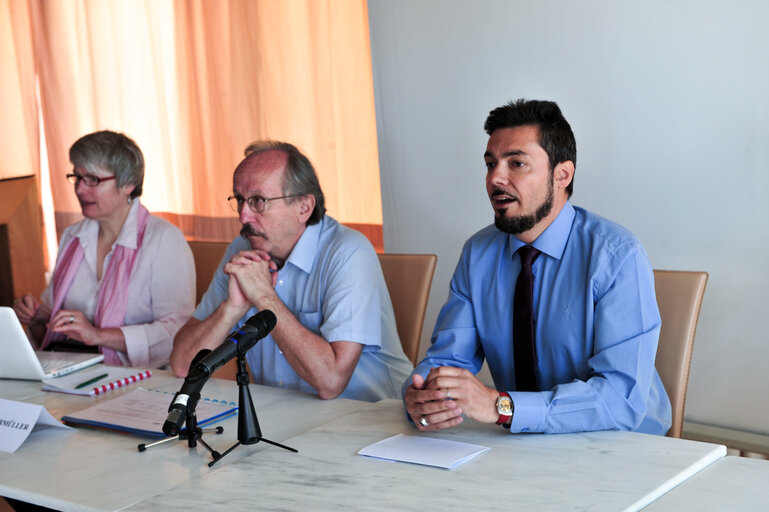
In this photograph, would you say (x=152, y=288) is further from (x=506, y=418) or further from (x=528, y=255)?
(x=506, y=418)

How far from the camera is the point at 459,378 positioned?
63.7 inches

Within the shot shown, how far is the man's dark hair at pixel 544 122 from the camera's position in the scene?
75.3 inches

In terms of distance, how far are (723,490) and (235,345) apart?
867 millimetres

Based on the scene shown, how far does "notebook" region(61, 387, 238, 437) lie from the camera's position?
5.77 ft

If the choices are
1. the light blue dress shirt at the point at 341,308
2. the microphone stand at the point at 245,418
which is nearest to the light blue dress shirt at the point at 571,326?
the light blue dress shirt at the point at 341,308

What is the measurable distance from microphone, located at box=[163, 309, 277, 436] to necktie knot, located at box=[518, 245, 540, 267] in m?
0.65

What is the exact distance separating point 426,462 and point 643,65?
1.81 metres

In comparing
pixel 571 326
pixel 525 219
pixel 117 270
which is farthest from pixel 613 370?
pixel 117 270

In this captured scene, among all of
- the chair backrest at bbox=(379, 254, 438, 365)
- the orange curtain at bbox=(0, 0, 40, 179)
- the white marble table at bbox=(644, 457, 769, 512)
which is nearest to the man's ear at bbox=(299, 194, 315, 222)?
the chair backrest at bbox=(379, 254, 438, 365)

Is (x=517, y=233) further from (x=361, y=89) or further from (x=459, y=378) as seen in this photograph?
(x=361, y=89)

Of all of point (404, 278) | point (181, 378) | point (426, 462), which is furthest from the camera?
point (404, 278)

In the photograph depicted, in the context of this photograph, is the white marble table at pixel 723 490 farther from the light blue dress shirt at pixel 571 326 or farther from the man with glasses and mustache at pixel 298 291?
the man with glasses and mustache at pixel 298 291

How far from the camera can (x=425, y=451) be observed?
1509 millimetres

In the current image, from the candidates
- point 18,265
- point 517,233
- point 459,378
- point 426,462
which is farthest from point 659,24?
point 18,265
